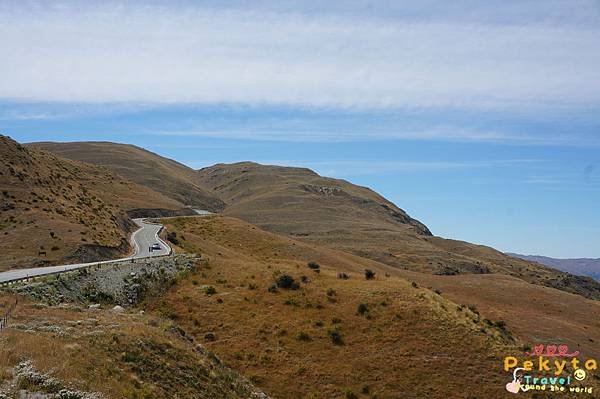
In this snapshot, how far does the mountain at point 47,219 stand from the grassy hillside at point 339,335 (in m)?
13.3

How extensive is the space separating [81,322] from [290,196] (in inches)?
6622

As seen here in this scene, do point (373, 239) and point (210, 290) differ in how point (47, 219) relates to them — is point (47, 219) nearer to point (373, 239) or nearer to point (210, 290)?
point (210, 290)

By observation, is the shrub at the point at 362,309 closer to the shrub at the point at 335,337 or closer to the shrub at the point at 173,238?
the shrub at the point at 335,337

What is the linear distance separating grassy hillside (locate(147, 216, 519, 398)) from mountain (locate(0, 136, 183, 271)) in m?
13.3

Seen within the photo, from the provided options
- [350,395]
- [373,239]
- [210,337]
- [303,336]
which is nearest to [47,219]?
[210,337]

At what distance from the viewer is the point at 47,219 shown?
52594mm

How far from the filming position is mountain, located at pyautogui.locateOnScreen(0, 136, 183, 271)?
4456 centimetres

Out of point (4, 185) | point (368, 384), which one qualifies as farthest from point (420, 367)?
point (4, 185)

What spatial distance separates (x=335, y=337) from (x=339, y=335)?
386 millimetres

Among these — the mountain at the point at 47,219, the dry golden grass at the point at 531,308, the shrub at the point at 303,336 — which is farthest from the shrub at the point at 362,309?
the mountain at the point at 47,219

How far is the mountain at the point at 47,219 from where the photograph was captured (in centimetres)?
4456

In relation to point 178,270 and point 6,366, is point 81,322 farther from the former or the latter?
point 178,270

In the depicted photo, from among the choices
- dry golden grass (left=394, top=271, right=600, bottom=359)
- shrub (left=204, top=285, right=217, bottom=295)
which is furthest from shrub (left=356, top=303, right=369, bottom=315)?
dry golden grass (left=394, top=271, right=600, bottom=359)

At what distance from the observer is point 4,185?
60.4 m
